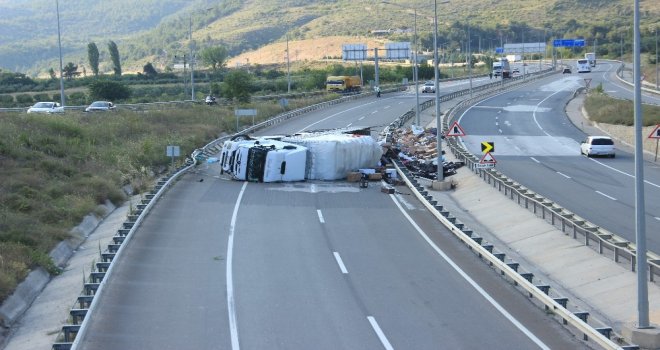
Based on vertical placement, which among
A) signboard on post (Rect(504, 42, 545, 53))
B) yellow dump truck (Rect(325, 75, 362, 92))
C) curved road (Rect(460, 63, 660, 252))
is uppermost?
signboard on post (Rect(504, 42, 545, 53))

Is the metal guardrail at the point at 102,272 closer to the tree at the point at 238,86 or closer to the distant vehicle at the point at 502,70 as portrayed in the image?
the tree at the point at 238,86

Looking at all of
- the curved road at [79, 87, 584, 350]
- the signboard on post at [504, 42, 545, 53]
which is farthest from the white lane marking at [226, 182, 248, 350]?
the signboard on post at [504, 42, 545, 53]

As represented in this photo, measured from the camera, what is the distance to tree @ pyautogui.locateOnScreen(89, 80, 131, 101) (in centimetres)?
8500

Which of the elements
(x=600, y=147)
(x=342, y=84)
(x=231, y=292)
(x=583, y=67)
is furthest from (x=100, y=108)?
(x=583, y=67)

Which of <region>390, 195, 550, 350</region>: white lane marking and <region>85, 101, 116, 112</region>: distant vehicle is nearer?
<region>390, 195, 550, 350</region>: white lane marking

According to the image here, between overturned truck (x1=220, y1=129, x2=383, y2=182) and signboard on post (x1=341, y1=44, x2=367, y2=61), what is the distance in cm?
6646

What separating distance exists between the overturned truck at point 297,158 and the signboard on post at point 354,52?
2617 inches

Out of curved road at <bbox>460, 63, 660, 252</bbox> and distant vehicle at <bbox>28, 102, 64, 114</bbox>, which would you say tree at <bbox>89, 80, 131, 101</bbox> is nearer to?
distant vehicle at <bbox>28, 102, 64, 114</bbox>

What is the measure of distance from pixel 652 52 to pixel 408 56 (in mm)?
55736

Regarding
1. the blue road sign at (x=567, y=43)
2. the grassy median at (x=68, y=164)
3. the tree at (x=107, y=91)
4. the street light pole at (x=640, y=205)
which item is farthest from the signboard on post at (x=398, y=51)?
the street light pole at (x=640, y=205)

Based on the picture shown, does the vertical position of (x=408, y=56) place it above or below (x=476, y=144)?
above

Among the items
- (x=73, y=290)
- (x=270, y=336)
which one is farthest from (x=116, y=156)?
(x=270, y=336)

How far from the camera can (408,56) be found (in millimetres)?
109000

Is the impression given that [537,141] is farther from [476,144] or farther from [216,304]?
[216,304]
